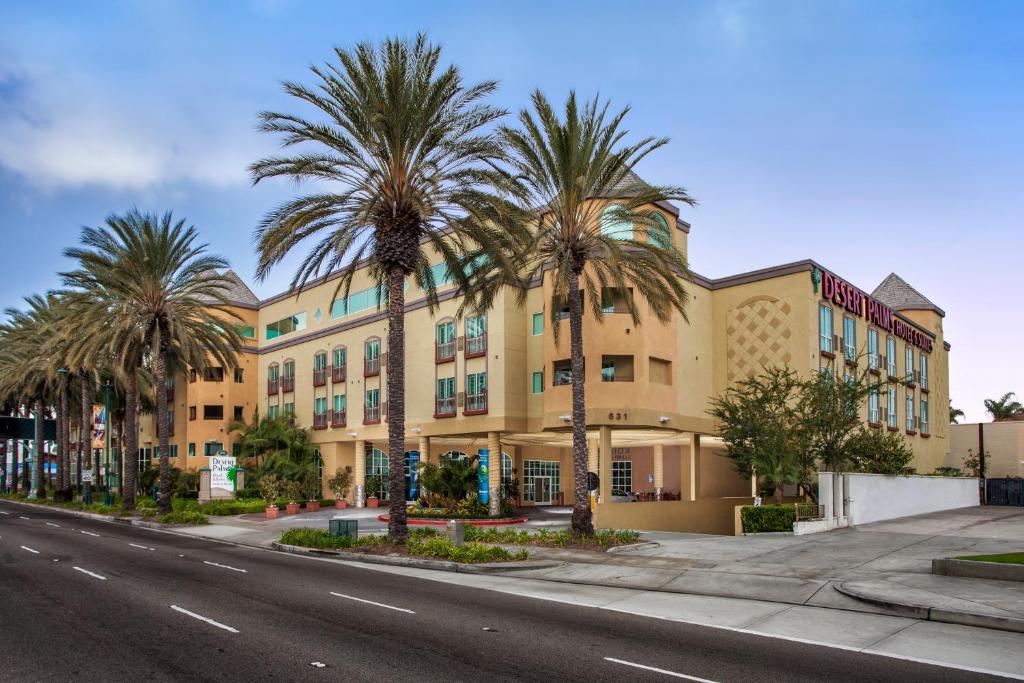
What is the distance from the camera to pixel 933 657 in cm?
1154

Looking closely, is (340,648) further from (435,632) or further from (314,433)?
(314,433)

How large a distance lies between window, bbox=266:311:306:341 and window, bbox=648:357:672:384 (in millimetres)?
29508

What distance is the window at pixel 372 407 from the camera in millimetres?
50938


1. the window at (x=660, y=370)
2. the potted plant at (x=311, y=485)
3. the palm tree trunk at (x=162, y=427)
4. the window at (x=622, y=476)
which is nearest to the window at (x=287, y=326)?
the potted plant at (x=311, y=485)

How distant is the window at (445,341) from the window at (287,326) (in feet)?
56.1

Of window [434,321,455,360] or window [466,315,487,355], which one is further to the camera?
window [434,321,455,360]

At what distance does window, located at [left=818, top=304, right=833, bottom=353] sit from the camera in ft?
137

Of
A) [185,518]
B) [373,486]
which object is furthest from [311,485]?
[185,518]

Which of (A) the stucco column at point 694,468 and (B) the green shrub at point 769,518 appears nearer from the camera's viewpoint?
(B) the green shrub at point 769,518

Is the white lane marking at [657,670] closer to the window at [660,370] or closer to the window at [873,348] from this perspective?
Result: the window at [660,370]

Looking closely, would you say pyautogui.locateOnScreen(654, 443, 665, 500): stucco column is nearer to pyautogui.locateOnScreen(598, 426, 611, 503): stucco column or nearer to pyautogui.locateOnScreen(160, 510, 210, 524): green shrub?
pyautogui.locateOnScreen(598, 426, 611, 503): stucco column

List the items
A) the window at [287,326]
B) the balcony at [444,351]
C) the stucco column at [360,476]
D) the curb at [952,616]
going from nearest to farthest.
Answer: the curb at [952,616] < the balcony at [444,351] < the stucco column at [360,476] < the window at [287,326]

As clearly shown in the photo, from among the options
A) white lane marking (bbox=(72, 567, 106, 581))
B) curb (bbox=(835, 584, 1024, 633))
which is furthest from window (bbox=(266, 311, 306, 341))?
curb (bbox=(835, 584, 1024, 633))

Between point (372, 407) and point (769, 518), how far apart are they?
29.4 m
